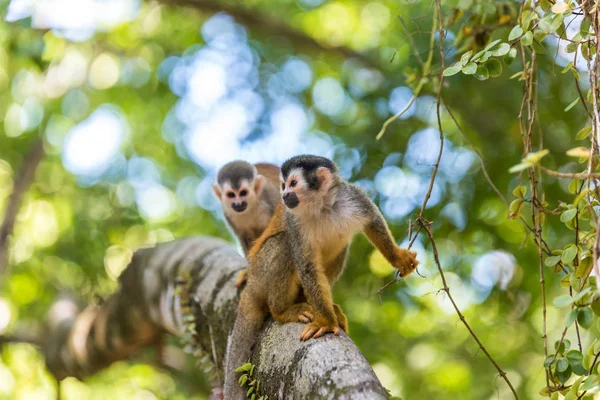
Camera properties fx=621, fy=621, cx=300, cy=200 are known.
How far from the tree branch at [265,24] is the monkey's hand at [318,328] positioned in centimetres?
439

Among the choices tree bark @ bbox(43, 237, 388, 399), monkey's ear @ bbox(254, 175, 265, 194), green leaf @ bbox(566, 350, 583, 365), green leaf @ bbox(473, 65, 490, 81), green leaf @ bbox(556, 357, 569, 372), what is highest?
green leaf @ bbox(473, 65, 490, 81)

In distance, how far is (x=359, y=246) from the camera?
5445mm

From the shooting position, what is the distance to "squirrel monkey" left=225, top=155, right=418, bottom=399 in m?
3.13

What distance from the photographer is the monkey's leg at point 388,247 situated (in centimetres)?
334

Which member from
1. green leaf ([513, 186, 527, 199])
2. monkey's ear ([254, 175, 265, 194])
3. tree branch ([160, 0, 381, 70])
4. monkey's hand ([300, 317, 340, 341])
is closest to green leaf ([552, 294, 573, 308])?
green leaf ([513, 186, 527, 199])

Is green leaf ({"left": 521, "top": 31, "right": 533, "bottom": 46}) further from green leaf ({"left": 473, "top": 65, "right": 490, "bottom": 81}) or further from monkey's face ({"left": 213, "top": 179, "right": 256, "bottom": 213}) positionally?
monkey's face ({"left": 213, "top": 179, "right": 256, "bottom": 213})

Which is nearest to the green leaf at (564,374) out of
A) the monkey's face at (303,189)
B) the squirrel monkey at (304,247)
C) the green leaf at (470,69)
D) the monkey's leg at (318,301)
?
the monkey's leg at (318,301)

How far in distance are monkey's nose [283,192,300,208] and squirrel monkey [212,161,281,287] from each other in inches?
51.7

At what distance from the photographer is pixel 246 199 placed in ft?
15.2

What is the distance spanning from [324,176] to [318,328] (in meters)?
1.01

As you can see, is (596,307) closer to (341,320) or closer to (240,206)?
(341,320)

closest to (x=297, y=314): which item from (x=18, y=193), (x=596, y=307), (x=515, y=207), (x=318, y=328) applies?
(x=318, y=328)

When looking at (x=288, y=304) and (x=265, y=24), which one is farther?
(x=265, y=24)

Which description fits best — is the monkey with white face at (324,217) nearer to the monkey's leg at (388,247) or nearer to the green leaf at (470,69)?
the monkey's leg at (388,247)
